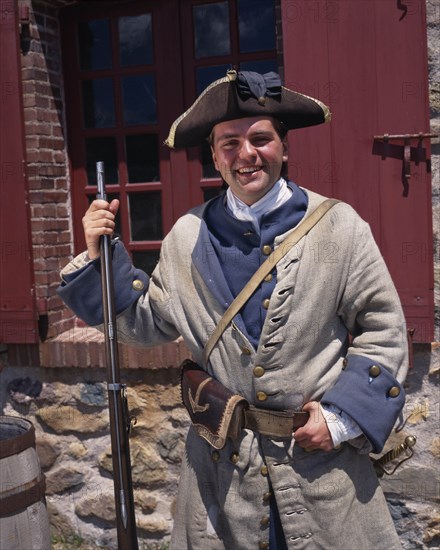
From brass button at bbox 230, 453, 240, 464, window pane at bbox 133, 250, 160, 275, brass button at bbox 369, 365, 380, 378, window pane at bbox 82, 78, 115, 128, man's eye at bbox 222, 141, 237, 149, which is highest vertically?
window pane at bbox 82, 78, 115, 128

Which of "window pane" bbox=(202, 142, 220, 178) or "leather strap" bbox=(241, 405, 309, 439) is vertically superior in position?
"window pane" bbox=(202, 142, 220, 178)

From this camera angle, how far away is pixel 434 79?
3.63 m

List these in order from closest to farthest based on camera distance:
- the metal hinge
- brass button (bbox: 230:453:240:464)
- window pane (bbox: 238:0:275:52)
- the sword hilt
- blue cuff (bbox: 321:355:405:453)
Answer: blue cuff (bbox: 321:355:405:453) → brass button (bbox: 230:453:240:464) → the sword hilt → the metal hinge → window pane (bbox: 238:0:275:52)

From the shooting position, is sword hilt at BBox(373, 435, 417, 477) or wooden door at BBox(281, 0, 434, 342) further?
wooden door at BBox(281, 0, 434, 342)

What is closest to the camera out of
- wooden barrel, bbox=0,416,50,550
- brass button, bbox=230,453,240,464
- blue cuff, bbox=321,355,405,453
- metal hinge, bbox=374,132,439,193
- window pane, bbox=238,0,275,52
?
blue cuff, bbox=321,355,405,453

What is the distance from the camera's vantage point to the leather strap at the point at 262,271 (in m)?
2.43

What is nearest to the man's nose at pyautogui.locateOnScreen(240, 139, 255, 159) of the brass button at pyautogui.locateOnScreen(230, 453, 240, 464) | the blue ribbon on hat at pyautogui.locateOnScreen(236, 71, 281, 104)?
the blue ribbon on hat at pyautogui.locateOnScreen(236, 71, 281, 104)

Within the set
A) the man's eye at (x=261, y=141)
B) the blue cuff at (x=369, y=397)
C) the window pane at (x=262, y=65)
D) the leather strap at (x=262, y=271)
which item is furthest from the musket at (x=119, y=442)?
the window pane at (x=262, y=65)

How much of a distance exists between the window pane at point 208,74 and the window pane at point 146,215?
65 cm

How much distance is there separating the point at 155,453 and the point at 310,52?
7.36ft

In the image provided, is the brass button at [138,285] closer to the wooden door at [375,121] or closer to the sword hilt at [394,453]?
the sword hilt at [394,453]

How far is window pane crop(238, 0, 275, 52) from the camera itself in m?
4.08

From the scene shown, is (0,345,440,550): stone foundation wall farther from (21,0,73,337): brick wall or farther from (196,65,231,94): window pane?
(196,65,231,94): window pane

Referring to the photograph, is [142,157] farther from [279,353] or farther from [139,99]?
[279,353]
